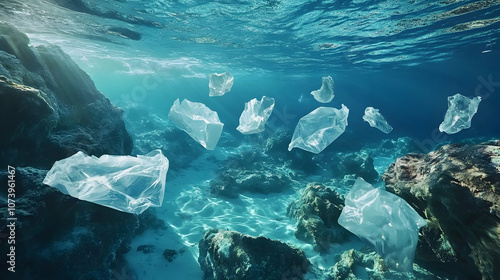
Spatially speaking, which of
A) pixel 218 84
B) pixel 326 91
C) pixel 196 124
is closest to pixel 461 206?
pixel 196 124

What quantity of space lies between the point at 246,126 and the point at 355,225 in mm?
4717

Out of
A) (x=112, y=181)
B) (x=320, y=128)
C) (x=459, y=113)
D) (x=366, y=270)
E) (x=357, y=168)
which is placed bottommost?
(x=357, y=168)

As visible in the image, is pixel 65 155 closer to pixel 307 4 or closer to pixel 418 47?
pixel 307 4

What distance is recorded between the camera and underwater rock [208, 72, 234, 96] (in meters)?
9.00

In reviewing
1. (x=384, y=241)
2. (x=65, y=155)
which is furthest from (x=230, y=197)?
(x=384, y=241)

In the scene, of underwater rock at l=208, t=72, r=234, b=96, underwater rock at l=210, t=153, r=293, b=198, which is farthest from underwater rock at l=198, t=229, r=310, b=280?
underwater rock at l=208, t=72, r=234, b=96

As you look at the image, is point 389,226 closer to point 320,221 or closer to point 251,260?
point 251,260

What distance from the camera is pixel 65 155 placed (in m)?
5.11

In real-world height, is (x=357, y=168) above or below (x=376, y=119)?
below

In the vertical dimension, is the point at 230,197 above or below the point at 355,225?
below

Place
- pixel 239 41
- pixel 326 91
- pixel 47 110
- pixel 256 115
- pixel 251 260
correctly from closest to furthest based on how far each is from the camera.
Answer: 1. pixel 47 110
2. pixel 251 260
3. pixel 256 115
4. pixel 326 91
5. pixel 239 41

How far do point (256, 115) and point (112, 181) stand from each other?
5.19 m

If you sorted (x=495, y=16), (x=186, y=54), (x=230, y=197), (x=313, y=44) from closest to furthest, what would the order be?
(x=230, y=197) < (x=495, y=16) < (x=313, y=44) < (x=186, y=54)

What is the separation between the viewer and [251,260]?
448cm
